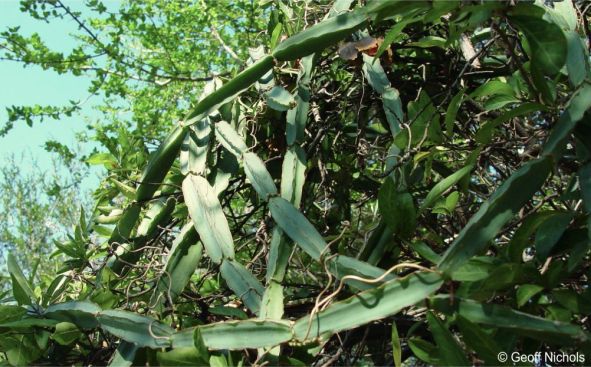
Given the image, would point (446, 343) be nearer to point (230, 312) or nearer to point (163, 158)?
point (230, 312)

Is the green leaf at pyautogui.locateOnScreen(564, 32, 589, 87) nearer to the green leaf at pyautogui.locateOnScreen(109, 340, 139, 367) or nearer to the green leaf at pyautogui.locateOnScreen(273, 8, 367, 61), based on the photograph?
the green leaf at pyautogui.locateOnScreen(273, 8, 367, 61)

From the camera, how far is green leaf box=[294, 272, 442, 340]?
0.83 meters

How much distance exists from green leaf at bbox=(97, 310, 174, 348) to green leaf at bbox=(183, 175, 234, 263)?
14cm

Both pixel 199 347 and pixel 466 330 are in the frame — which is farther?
pixel 199 347

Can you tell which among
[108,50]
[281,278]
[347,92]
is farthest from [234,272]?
[108,50]

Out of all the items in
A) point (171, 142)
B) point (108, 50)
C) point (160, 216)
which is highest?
point (108, 50)

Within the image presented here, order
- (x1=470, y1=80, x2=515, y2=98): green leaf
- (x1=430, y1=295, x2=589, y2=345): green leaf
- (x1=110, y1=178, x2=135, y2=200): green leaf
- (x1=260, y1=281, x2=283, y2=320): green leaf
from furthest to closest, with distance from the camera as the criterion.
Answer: (x1=110, y1=178, x2=135, y2=200): green leaf < (x1=470, y1=80, x2=515, y2=98): green leaf < (x1=260, y1=281, x2=283, y2=320): green leaf < (x1=430, y1=295, x2=589, y2=345): green leaf

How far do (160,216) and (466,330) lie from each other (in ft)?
2.19

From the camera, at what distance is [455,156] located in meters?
1.45

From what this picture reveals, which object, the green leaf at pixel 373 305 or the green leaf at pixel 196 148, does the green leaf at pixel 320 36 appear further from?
the green leaf at pixel 373 305

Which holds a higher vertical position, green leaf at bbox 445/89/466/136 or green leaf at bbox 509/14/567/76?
green leaf at bbox 509/14/567/76

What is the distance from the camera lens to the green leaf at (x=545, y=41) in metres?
0.80

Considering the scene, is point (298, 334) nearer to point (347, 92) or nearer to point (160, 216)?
point (160, 216)

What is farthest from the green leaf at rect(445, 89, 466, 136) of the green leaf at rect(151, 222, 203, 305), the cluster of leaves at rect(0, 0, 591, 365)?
the green leaf at rect(151, 222, 203, 305)
